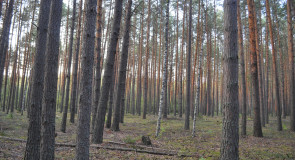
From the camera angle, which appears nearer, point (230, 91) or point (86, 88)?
point (230, 91)

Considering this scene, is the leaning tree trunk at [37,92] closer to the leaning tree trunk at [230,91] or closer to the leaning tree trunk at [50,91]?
the leaning tree trunk at [50,91]

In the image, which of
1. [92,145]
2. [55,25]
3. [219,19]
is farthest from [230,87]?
[219,19]

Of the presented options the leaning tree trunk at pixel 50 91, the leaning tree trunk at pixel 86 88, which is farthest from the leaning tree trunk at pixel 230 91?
the leaning tree trunk at pixel 50 91

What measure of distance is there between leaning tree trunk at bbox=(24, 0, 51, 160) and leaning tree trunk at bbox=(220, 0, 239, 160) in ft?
13.0

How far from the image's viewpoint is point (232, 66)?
11.2 ft

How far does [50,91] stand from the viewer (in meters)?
3.95

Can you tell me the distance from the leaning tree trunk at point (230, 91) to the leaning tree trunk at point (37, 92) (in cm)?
395

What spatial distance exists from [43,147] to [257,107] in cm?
997

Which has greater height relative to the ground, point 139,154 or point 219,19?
point 219,19

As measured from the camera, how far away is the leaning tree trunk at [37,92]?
4075 millimetres

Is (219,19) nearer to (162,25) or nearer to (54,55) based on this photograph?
(162,25)

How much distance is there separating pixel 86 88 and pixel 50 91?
3.17 ft

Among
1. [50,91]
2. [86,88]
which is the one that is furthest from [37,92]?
[86,88]

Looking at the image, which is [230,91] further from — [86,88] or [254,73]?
[254,73]
